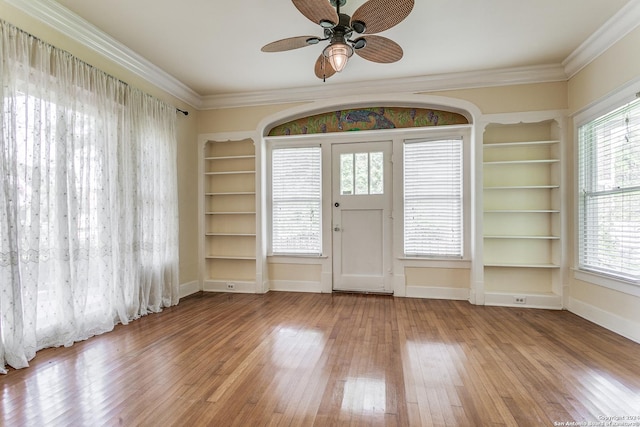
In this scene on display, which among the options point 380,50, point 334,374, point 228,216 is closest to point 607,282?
point 334,374

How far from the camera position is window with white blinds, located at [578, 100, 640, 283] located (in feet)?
9.73

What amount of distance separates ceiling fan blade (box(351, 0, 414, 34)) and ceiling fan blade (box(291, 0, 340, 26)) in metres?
0.16

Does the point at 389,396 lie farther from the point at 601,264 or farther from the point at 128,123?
the point at 128,123

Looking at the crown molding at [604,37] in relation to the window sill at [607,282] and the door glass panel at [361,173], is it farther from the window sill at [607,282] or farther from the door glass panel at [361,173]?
the door glass panel at [361,173]

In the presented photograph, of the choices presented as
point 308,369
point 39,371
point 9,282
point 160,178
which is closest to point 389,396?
point 308,369

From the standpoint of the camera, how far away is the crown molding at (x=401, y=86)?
13.1 feet

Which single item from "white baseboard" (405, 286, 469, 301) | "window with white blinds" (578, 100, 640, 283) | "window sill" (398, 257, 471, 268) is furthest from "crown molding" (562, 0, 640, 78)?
"white baseboard" (405, 286, 469, 301)

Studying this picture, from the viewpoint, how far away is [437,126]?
4.43 metres

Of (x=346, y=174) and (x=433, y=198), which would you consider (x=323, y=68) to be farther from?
(x=433, y=198)

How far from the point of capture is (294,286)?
4.95 meters

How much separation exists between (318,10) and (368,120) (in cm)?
266

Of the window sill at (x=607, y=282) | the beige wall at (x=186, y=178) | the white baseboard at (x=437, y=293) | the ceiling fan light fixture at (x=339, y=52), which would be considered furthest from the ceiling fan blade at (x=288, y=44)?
the window sill at (x=607, y=282)

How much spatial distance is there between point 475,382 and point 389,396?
0.64 metres

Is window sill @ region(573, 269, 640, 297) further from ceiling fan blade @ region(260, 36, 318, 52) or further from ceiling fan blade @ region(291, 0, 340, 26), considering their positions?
ceiling fan blade @ region(260, 36, 318, 52)
